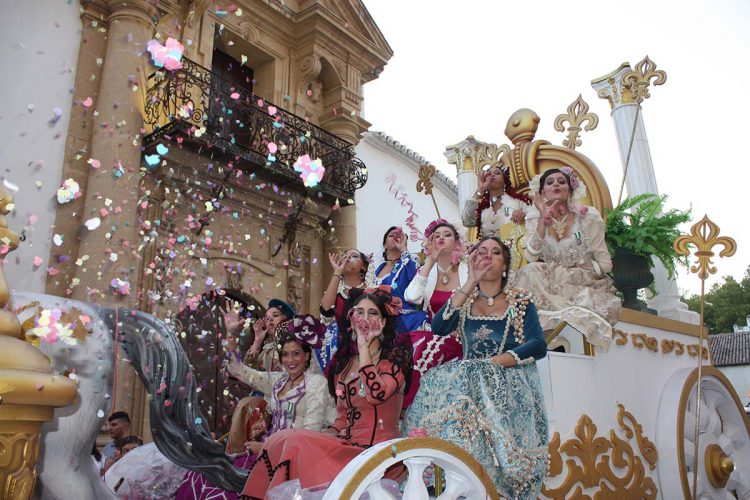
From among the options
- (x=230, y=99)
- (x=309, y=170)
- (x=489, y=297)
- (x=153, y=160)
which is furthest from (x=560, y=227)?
(x=230, y=99)

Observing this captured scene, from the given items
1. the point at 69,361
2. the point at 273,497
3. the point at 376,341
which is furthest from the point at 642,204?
the point at 69,361

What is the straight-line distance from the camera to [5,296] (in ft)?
6.90

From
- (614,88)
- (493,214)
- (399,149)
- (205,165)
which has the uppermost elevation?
(399,149)

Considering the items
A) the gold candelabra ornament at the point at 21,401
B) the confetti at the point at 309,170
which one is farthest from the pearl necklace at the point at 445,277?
the confetti at the point at 309,170

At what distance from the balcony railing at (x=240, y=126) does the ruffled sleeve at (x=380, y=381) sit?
6.18 m

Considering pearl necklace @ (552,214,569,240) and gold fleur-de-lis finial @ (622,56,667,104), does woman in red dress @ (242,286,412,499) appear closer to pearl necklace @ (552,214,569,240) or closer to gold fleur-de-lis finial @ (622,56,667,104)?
pearl necklace @ (552,214,569,240)

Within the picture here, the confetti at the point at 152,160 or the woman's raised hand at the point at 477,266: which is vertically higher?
the confetti at the point at 152,160

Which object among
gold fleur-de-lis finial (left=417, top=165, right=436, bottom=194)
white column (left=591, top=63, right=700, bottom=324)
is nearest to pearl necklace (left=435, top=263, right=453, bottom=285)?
gold fleur-de-lis finial (left=417, top=165, right=436, bottom=194)

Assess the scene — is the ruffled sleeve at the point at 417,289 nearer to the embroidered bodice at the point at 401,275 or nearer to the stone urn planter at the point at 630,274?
the embroidered bodice at the point at 401,275

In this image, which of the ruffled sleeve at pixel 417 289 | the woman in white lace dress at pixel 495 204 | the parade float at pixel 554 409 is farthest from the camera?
the woman in white lace dress at pixel 495 204

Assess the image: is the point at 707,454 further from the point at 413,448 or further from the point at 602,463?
the point at 413,448

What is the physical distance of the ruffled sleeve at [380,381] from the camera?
2979mm

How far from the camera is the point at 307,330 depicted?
4035mm

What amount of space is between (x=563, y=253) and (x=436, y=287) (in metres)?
1.12
